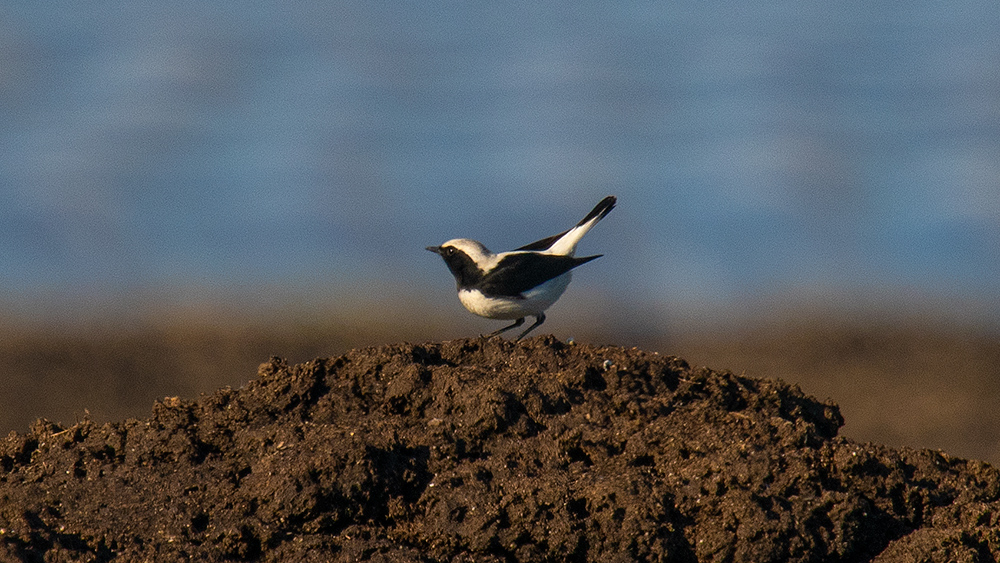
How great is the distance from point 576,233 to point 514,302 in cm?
108

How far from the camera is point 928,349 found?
14.1 meters

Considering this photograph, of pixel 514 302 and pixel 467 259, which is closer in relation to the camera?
pixel 514 302

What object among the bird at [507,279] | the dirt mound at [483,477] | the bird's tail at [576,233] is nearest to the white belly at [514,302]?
the bird at [507,279]

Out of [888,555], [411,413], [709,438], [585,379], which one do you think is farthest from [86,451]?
[888,555]

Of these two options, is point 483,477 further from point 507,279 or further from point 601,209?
point 601,209

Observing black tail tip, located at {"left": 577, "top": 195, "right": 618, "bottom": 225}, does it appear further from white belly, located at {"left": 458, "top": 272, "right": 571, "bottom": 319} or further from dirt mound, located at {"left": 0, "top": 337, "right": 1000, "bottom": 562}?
dirt mound, located at {"left": 0, "top": 337, "right": 1000, "bottom": 562}

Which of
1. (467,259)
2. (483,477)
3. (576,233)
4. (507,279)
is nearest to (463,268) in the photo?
(467,259)

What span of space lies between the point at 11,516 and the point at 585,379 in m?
2.58

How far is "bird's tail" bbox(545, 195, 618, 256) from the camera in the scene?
9.07 metres

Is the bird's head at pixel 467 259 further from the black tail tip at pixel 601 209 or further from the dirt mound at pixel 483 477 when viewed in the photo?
the dirt mound at pixel 483 477

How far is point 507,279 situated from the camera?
8.24 metres

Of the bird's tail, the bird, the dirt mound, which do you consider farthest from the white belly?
the dirt mound

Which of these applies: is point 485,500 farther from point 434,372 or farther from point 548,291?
point 548,291

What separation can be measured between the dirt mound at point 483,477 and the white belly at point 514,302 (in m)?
2.29
